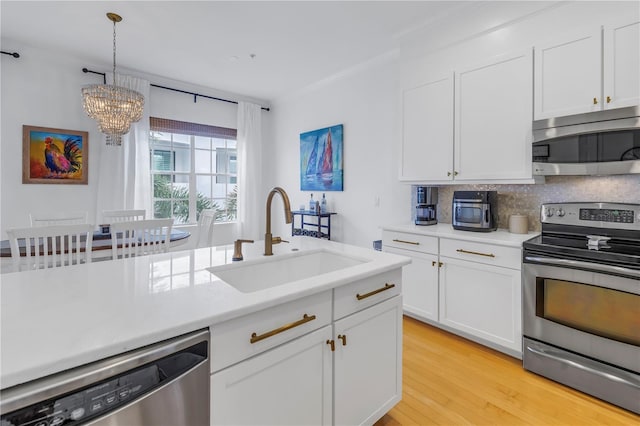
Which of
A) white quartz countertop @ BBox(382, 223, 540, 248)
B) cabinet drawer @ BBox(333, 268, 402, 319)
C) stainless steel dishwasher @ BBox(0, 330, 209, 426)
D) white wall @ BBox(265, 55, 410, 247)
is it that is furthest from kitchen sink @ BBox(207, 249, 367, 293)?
white wall @ BBox(265, 55, 410, 247)

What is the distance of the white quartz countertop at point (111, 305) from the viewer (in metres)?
0.69

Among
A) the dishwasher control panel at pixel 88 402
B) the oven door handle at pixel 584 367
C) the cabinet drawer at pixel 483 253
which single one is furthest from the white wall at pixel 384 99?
the dishwasher control panel at pixel 88 402

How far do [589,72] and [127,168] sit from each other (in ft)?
15.2

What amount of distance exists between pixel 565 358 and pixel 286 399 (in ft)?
6.08

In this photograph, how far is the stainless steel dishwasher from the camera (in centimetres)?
63

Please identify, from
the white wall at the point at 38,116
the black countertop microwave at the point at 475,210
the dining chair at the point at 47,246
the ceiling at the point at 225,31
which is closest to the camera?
the dining chair at the point at 47,246

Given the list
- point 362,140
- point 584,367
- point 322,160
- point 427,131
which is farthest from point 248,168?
point 584,367

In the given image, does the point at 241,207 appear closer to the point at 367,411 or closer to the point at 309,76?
the point at 309,76

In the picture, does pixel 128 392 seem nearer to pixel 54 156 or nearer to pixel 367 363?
pixel 367 363

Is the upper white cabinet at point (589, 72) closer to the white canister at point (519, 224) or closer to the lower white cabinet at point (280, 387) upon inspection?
the white canister at point (519, 224)

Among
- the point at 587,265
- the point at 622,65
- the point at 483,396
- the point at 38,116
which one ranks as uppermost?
the point at 38,116

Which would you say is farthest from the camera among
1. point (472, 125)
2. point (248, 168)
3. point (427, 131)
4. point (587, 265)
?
point (248, 168)

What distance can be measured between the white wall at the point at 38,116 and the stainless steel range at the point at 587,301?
463cm

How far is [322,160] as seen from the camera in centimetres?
451
